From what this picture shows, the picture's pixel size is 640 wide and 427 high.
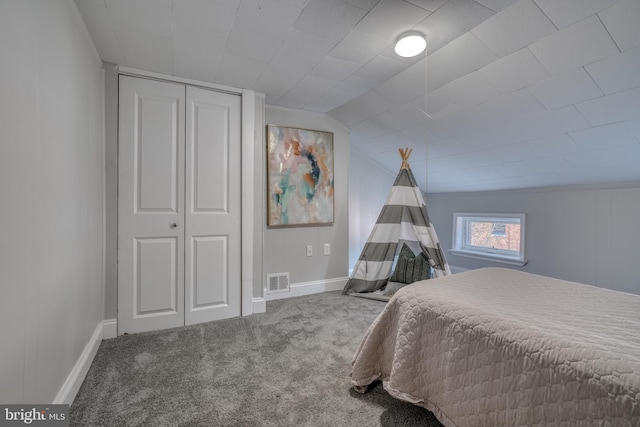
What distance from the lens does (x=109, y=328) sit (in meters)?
2.15

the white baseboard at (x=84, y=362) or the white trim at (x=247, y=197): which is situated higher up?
the white trim at (x=247, y=197)

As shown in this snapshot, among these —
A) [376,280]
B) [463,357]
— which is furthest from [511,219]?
[463,357]

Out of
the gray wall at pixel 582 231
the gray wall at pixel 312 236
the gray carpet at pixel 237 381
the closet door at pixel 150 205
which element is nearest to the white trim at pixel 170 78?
the closet door at pixel 150 205

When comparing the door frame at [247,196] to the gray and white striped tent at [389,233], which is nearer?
the door frame at [247,196]

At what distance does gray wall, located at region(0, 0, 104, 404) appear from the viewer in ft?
3.06

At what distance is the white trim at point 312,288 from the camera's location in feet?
10.2

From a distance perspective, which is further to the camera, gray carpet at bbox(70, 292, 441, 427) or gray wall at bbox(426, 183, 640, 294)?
gray wall at bbox(426, 183, 640, 294)

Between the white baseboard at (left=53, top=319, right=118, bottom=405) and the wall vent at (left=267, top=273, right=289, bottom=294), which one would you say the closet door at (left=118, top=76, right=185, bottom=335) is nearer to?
the white baseboard at (left=53, top=319, right=118, bottom=405)

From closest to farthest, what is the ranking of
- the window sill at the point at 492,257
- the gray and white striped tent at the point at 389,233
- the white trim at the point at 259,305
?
the white trim at the point at 259,305 → the gray and white striped tent at the point at 389,233 → the window sill at the point at 492,257

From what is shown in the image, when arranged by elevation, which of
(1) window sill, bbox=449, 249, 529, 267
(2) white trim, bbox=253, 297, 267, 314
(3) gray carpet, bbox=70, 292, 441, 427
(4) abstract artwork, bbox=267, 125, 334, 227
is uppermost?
(4) abstract artwork, bbox=267, 125, 334, 227

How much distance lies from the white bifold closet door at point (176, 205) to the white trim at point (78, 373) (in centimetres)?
29

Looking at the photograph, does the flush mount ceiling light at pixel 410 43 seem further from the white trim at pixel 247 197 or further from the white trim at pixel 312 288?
the white trim at pixel 312 288

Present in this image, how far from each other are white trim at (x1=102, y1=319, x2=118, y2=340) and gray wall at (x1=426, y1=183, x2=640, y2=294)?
410cm
